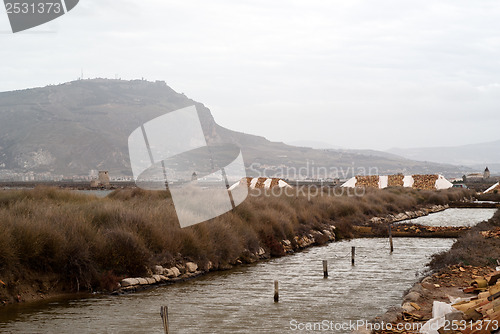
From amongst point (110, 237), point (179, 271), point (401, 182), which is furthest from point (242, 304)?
point (401, 182)

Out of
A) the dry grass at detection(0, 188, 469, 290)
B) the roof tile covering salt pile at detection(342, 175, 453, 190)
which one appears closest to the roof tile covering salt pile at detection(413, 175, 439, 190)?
the roof tile covering salt pile at detection(342, 175, 453, 190)

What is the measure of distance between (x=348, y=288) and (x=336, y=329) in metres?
5.00

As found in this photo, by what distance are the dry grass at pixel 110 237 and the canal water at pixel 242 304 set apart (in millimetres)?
1186

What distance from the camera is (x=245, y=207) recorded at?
27594 mm

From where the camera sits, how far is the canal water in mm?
12791

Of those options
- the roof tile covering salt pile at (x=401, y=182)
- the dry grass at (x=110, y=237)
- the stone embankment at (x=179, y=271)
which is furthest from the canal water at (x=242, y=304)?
the roof tile covering salt pile at (x=401, y=182)

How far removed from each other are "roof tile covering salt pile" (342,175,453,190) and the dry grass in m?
50.1

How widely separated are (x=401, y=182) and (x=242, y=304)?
69.7 m

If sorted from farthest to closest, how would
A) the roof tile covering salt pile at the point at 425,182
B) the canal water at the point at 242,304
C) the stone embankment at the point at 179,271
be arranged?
the roof tile covering salt pile at the point at 425,182
the stone embankment at the point at 179,271
the canal water at the point at 242,304

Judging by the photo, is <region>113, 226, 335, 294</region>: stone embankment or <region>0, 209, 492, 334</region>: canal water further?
<region>113, 226, 335, 294</region>: stone embankment

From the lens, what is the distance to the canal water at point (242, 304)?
1279 cm

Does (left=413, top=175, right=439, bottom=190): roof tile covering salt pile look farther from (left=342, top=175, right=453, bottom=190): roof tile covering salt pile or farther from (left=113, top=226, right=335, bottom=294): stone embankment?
(left=113, top=226, right=335, bottom=294): stone embankment

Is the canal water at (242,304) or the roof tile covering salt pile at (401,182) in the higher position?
the roof tile covering salt pile at (401,182)

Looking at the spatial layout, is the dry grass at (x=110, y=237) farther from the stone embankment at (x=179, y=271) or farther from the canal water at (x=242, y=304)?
the canal water at (x=242, y=304)
